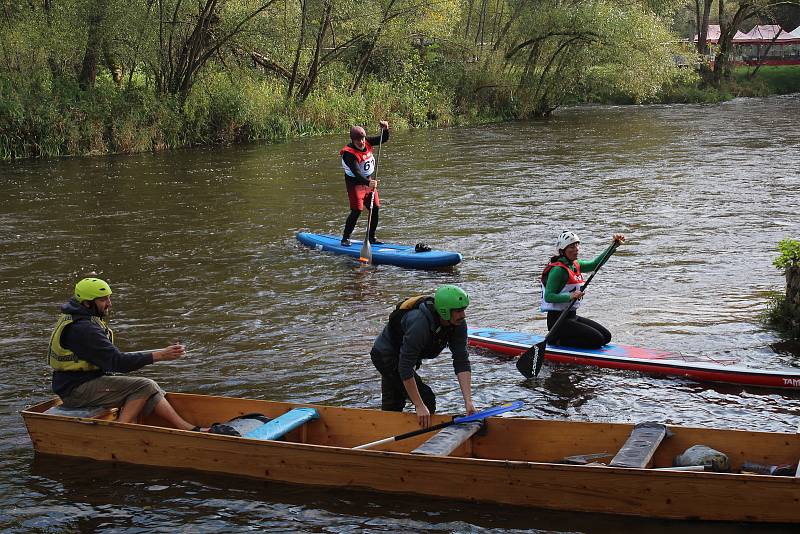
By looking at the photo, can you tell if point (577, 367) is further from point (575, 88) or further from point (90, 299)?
point (575, 88)

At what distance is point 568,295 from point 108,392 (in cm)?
437

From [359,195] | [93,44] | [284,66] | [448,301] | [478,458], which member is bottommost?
[478,458]

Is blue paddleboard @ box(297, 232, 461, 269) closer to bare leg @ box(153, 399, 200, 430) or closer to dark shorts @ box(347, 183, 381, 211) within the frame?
dark shorts @ box(347, 183, 381, 211)

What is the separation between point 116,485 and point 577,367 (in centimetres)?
449

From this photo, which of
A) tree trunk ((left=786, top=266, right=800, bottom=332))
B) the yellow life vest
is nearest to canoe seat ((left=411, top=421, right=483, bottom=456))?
the yellow life vest

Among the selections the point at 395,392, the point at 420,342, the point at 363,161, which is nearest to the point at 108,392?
the point at 395,392

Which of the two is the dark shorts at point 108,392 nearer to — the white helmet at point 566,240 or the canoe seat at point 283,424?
the canoe seat at point 283,424

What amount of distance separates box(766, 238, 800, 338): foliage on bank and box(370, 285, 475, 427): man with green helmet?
438 cm

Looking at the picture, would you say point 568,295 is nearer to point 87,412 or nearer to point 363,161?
point 87,412

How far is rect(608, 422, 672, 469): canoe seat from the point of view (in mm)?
6312

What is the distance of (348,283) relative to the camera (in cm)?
1329

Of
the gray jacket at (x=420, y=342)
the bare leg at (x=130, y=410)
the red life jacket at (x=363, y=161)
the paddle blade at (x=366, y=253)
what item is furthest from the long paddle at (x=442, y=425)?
the red life jacket at (x=363, y=161)

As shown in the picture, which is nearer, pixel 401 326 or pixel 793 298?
pixel 401 326

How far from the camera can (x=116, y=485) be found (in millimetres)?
7133
